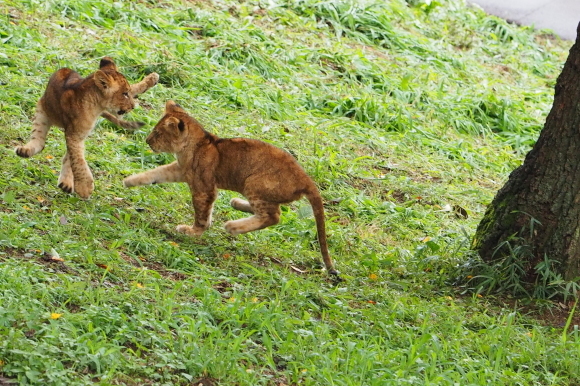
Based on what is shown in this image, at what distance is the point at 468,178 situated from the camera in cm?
1125

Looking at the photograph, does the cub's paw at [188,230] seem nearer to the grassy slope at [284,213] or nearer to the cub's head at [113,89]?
the grassy slope at [284,213]

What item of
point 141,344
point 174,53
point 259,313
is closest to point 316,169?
point 174,53

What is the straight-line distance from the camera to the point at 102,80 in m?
7.62

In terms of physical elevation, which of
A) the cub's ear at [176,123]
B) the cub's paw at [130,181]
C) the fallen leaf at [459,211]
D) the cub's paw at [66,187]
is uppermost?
the cub's ear at [176,123]

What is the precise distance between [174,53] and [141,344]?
6.89 m

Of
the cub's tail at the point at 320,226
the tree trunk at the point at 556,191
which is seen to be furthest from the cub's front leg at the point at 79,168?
the tree trunk at the point at 556,191

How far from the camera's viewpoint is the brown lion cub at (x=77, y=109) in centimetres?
764

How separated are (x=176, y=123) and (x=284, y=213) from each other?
155 cm

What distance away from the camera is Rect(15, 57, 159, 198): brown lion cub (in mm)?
7641

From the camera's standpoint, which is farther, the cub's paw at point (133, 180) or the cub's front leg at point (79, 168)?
the cub's paw at point (133, 180)

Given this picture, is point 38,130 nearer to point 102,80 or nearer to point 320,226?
point 102,80

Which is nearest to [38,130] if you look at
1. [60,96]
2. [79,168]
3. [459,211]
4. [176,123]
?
[60,96]

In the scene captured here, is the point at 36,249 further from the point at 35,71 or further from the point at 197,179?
the point at 35,71

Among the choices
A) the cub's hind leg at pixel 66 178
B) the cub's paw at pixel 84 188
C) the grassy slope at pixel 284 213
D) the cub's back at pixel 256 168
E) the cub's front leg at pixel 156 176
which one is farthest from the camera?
the cub's front leg at pixel 156 176
